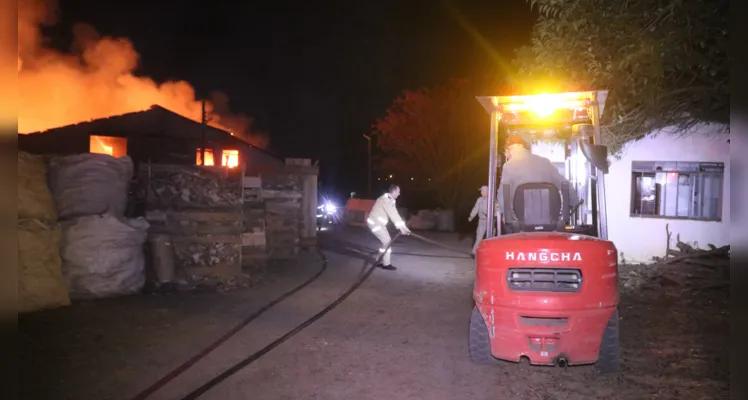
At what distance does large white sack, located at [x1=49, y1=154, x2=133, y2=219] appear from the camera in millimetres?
8094

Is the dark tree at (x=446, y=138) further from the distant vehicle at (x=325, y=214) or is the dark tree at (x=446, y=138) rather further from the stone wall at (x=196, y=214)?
the stone wall at (x=196, y=214)

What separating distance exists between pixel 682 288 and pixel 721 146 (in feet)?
13.0

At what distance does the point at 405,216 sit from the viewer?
26.7 meters

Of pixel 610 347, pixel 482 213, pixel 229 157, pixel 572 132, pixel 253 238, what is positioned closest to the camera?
pixel 610 347

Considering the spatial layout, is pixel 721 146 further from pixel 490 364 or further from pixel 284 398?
pixel 284 398

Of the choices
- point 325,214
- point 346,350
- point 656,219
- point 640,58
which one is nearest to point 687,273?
point 656,219

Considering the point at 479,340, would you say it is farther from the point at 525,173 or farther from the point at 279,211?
the point at 279,211

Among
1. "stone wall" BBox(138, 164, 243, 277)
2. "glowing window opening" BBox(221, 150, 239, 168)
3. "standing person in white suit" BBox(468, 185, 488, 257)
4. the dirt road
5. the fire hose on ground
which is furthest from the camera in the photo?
"glowing window opening" BBox(221, 150, 239, 168)

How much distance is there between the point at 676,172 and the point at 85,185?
1175 centimetres

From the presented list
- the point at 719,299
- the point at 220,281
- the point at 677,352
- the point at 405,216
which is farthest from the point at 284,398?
the point at 405,216

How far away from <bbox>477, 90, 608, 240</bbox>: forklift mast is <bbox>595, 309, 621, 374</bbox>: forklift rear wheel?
1.04 m

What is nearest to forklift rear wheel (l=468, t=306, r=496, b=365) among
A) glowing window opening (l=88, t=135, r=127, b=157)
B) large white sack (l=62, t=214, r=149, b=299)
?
large white sack (l=62, t=214, r=149, b=299)

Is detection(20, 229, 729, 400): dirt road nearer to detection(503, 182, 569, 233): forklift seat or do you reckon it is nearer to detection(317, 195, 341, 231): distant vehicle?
detection(503, 182, 569, 233): forklift seat

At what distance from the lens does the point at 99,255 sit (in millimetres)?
8023
